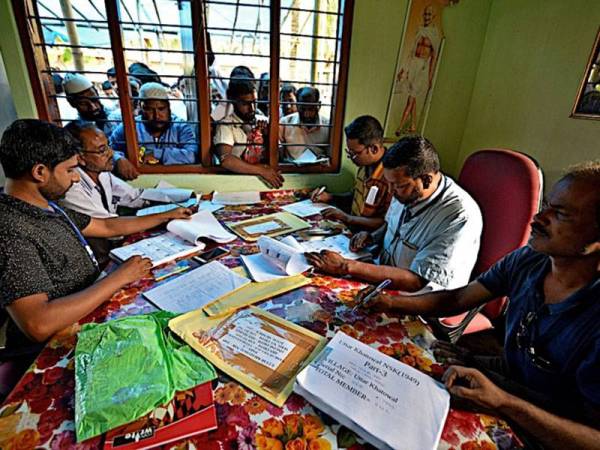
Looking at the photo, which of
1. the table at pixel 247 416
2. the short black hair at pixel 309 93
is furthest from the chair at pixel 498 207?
the short black hair at pixel 309 93

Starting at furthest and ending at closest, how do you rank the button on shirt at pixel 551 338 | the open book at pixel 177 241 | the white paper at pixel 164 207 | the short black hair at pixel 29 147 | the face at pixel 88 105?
the face at pixel 88 105 < the white paper at pixel 164 207 < the open book at pixel 177 241 < the short black hair at pixel 29 147 < the button on shirt at pixel 551 338

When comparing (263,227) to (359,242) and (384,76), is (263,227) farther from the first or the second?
(384,76)

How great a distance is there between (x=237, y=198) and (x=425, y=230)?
43.4 inches

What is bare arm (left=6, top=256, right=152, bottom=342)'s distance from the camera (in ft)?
2.54

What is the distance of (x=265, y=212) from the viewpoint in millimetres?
1740

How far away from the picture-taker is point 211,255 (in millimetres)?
1215

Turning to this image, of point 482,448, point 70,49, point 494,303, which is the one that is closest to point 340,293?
point 482,448

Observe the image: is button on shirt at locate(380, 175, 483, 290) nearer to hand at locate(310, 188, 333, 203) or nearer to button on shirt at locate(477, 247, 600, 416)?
button on shirt at locate(477, 247, 600, 416)

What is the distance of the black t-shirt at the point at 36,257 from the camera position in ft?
2.56

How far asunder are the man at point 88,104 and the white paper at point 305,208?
951 millimetres

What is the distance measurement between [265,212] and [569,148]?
5.10ft

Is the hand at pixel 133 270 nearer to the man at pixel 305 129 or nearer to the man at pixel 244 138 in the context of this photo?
the man at pixel 244 138

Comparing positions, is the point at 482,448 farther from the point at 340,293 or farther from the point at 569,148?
the point at 569,148

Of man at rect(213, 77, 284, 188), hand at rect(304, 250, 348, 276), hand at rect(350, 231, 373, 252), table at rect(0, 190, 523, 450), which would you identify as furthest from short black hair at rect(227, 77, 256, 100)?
table at rect(0, 190, 523, 450)
